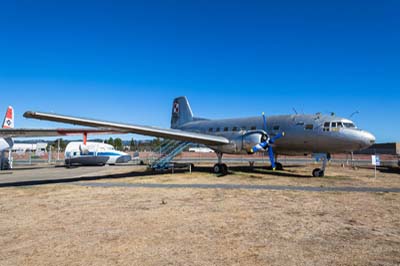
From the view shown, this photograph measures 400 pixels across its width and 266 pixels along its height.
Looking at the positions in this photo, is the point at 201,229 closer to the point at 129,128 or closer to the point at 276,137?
the point at 129,128

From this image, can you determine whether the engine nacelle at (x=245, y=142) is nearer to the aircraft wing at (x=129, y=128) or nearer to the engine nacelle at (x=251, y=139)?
the engine nacelle at (x=251, y=139)

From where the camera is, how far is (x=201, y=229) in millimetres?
7438

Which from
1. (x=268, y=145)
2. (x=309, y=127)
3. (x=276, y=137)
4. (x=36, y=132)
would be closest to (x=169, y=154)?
(x=268, y=145)

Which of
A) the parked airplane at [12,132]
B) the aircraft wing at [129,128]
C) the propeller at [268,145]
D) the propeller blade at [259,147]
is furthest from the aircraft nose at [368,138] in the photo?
the parked airplane at [12,132]

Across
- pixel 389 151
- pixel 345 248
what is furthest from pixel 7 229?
pixel 389 151

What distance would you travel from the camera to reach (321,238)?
21.8ft

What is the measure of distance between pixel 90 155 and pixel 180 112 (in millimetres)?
13392

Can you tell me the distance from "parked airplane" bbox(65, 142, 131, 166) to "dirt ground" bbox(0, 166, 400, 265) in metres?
23.9

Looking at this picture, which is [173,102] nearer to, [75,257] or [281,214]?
[281,214]

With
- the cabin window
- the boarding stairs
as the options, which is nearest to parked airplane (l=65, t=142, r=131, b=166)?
the boarding stairs

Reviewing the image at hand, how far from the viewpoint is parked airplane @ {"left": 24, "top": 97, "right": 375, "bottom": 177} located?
1827cm

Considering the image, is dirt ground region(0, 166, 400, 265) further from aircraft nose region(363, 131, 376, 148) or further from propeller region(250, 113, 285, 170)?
propeller region(250, 113, 285, 170)

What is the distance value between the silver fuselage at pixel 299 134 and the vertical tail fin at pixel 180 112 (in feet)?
22.0

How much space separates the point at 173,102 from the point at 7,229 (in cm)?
2560
